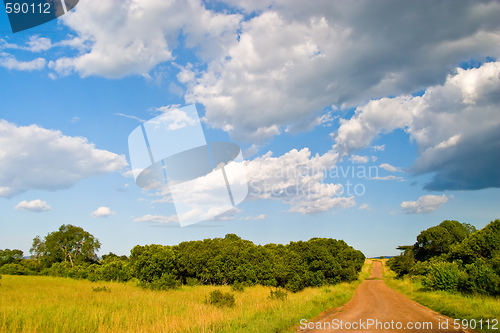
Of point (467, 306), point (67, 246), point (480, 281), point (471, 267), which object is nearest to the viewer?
point (467, 306)

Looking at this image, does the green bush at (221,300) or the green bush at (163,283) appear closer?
the green bush at (221,300)

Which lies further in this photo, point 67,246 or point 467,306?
point 67,246

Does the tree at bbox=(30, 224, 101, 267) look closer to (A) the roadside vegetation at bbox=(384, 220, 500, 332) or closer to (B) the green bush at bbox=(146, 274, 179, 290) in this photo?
(B) the green bush at bbox=(146, 274, 179, 290)

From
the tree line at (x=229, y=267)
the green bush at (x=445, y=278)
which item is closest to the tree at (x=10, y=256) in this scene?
the tree line at (x=229, y=267)

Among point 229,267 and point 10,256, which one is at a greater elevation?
point 10,256

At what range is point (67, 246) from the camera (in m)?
63.0

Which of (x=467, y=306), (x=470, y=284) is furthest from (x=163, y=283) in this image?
(x=470, y=284)

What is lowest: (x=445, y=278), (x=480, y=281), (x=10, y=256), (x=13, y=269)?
(x=445, y=278)

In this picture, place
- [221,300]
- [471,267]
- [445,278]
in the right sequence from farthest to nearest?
[445,278] → [471,267] → [221,300]

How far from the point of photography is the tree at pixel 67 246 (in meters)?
62.1

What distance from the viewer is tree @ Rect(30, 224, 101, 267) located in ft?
204

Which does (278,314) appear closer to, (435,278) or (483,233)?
(435,278)

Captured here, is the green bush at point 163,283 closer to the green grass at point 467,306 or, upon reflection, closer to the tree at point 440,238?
the green grass at point 467,306

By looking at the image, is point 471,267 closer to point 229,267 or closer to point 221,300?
point 221,300
